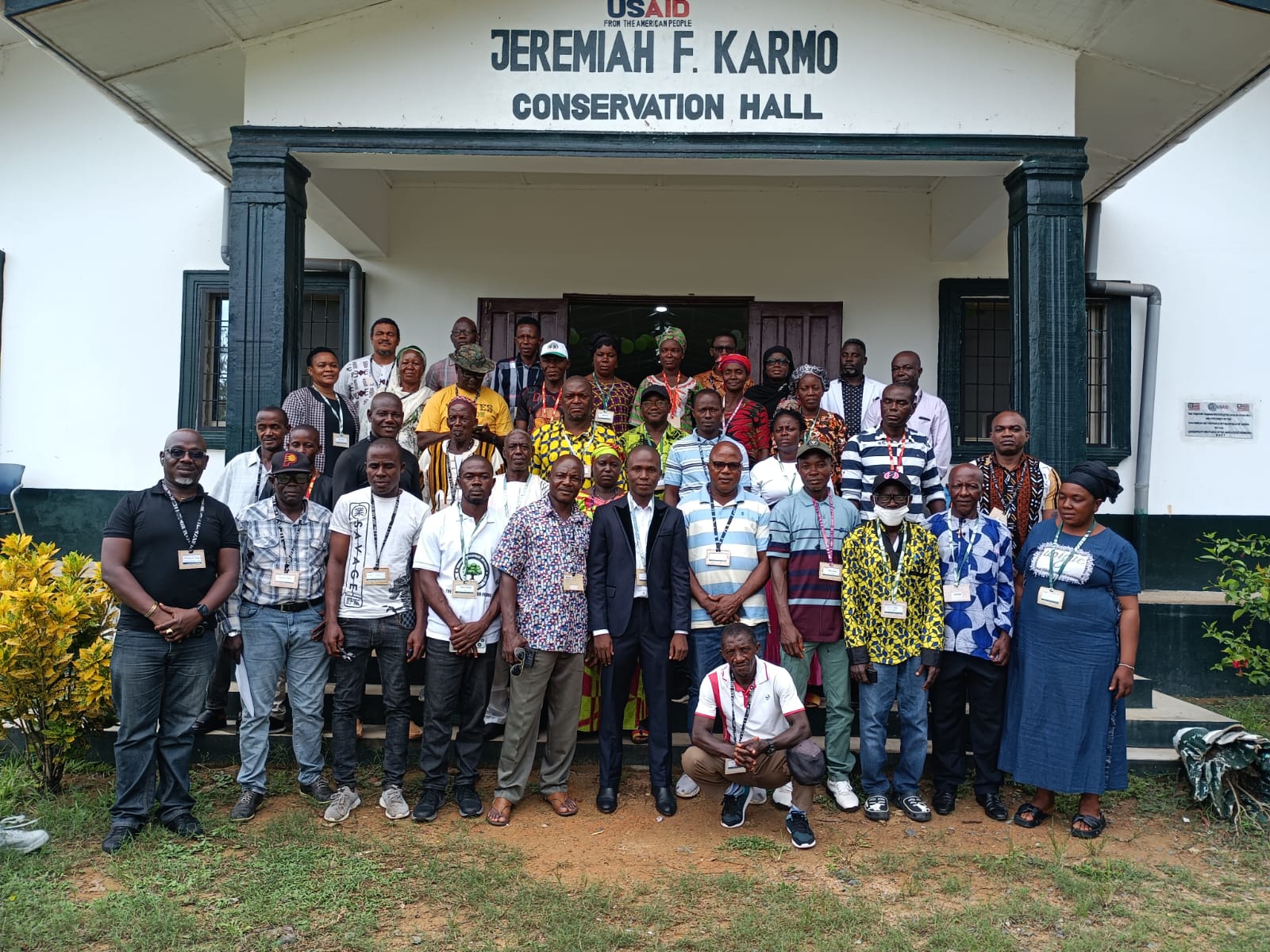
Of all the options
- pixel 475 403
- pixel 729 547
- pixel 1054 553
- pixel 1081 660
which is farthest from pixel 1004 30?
pixel 475 403

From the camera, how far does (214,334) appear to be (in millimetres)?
8875

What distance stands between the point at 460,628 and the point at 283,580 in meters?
0.93

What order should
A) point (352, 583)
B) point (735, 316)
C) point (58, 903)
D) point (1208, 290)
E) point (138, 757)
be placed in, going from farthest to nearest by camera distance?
point (735, 316) < point (1208, 290) < point (352, 583) < point (138, 757) < point (58, 903)

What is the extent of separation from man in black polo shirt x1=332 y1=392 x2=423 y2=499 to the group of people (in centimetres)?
19

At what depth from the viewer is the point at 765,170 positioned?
21.3 feet

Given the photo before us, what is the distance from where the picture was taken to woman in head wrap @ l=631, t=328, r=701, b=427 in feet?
21.2

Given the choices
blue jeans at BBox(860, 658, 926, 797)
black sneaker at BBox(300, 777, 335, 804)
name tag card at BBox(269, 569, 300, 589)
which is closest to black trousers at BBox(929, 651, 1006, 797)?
blue jeans at BBox(860, 658, 926, 797)

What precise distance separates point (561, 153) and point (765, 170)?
1433 mm

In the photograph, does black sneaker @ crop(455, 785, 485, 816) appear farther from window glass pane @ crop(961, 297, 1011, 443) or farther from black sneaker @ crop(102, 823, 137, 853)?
window glass pane @ crop(961, 297, 1011, 443)

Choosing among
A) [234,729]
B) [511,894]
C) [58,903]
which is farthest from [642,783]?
[58,903]

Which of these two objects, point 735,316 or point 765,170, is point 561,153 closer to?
point 765,170

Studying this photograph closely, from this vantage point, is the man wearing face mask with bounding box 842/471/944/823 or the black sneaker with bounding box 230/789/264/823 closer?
the black sneaker with bounding box 230/789/264/823

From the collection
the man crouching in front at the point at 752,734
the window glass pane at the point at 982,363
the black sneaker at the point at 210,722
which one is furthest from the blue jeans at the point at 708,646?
the window glass pane at the point at 982,363

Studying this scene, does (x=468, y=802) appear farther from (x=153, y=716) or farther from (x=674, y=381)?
(x=674, y=381)
